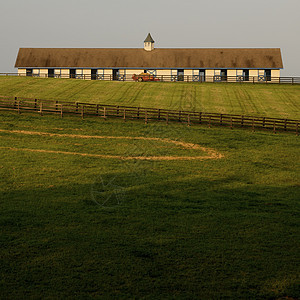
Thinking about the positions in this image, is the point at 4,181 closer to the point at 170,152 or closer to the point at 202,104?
the point at 170,152

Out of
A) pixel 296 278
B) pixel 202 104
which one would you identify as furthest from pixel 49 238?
pixel 202 104

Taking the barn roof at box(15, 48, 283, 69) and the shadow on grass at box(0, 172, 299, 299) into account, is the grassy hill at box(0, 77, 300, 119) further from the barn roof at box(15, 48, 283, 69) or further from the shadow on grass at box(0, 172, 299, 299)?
the shadow on grass at box(0, 172, 299, 299)

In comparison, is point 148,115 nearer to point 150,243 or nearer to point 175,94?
point 175,94

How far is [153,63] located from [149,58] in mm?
1871

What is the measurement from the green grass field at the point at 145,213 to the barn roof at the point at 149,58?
45.3 meters

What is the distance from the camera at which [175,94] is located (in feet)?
185

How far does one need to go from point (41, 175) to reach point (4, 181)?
2012 millimetres

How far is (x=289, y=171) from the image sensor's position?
24422 millimetres

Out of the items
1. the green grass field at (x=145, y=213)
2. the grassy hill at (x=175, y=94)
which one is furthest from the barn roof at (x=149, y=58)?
the green grass field at (x=145, y=213)

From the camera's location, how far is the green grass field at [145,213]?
10.6 metres

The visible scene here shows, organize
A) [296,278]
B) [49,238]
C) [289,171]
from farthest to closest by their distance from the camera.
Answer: [289,171] < [49,238] < [296,278]

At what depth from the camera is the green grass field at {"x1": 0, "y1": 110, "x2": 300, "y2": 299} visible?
10609mm
